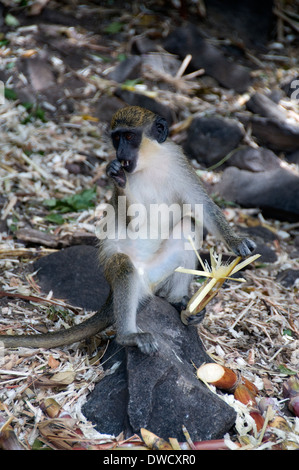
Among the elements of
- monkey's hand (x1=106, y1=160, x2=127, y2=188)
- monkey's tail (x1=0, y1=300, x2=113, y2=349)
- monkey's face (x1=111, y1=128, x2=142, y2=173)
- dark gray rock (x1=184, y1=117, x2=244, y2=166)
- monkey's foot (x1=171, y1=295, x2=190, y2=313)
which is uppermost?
monkey's face (x1=111, y1=128, x2=142, y2=173)

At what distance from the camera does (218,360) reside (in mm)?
3750

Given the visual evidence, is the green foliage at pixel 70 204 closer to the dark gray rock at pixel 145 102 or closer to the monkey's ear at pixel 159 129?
the dark gray rock at pixel 145 102

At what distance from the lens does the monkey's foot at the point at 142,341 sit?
3.24m

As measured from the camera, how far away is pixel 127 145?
3809 mm

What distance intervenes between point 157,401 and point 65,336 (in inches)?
32.3

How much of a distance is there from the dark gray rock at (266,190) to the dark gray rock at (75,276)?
6.99 ft

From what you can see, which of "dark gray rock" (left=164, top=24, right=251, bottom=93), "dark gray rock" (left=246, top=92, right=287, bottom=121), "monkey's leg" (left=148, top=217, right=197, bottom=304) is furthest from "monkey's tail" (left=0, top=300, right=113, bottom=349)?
"dark gray rock" (left=164, top=24, right=251, bottom=93)

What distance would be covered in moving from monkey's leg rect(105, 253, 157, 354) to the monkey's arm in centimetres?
20

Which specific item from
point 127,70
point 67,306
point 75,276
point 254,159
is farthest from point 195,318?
point 127,70

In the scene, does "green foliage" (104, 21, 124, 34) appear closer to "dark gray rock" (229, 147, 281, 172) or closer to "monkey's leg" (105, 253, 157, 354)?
"dark gray rock" (229, 147, 281, 172)

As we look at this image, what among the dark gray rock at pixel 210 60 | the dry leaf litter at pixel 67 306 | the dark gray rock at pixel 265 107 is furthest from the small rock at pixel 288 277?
the dark gray rock at pixel 210 60

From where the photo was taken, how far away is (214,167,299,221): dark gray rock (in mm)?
6047

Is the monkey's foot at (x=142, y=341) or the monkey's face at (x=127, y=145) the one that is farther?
the monkey's face at (x=127, y=145)

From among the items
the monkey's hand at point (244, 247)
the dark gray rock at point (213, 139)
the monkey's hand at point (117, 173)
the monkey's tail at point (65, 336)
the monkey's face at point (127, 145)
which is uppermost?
the monkey's face at point (127, 145)
